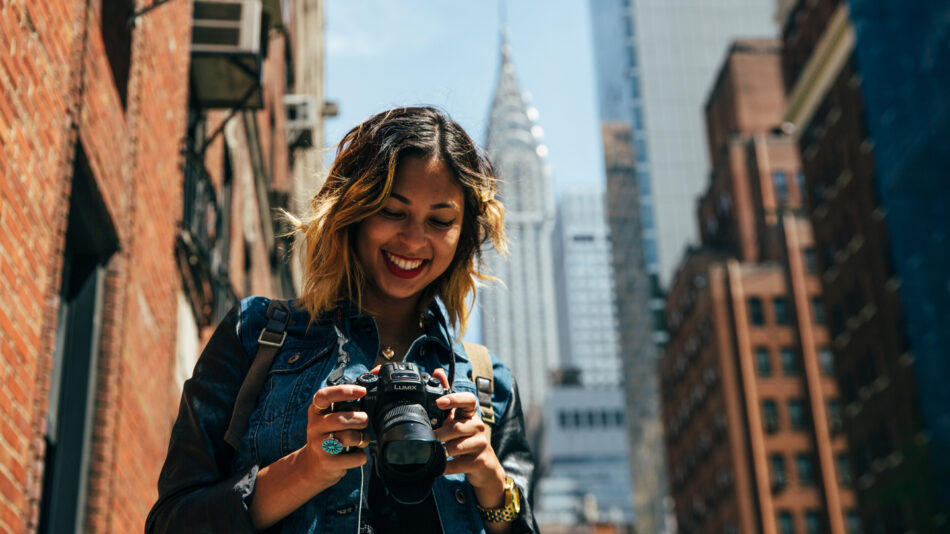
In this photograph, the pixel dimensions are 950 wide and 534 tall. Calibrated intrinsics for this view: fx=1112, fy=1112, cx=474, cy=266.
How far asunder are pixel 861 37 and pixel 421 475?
47084 mm

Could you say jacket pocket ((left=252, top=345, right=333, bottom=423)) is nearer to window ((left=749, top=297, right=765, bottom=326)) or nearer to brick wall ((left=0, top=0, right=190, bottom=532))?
brick wall ((left=0, top=0, right=190, bottom=532))

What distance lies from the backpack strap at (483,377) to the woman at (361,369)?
0.03 metres

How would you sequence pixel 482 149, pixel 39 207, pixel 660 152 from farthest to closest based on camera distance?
pixel 660 152
pixel 39 207
pixel 482 149

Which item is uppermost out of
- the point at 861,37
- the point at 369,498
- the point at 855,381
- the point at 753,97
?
the point at 753,97

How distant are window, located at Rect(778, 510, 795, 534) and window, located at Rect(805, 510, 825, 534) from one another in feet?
3.03

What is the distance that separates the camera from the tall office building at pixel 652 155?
12800 centimetres

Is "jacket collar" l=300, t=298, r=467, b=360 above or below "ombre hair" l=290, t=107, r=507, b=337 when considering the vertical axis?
below

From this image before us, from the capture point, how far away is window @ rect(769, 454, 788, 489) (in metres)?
69.3


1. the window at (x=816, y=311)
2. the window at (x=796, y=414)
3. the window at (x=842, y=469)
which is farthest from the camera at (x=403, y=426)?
the window at (x=816, y=311)

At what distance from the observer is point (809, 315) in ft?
240

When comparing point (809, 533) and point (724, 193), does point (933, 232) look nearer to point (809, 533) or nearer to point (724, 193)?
point (809, 533)

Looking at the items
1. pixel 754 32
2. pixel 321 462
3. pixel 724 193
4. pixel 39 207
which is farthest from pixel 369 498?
pixel 754 32

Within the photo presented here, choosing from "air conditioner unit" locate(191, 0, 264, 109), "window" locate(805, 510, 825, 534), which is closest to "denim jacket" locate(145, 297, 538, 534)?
"air conditioner unit" locate(191, 0, 264, 109)

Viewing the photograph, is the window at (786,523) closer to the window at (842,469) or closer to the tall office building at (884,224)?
the window at (842,469)
